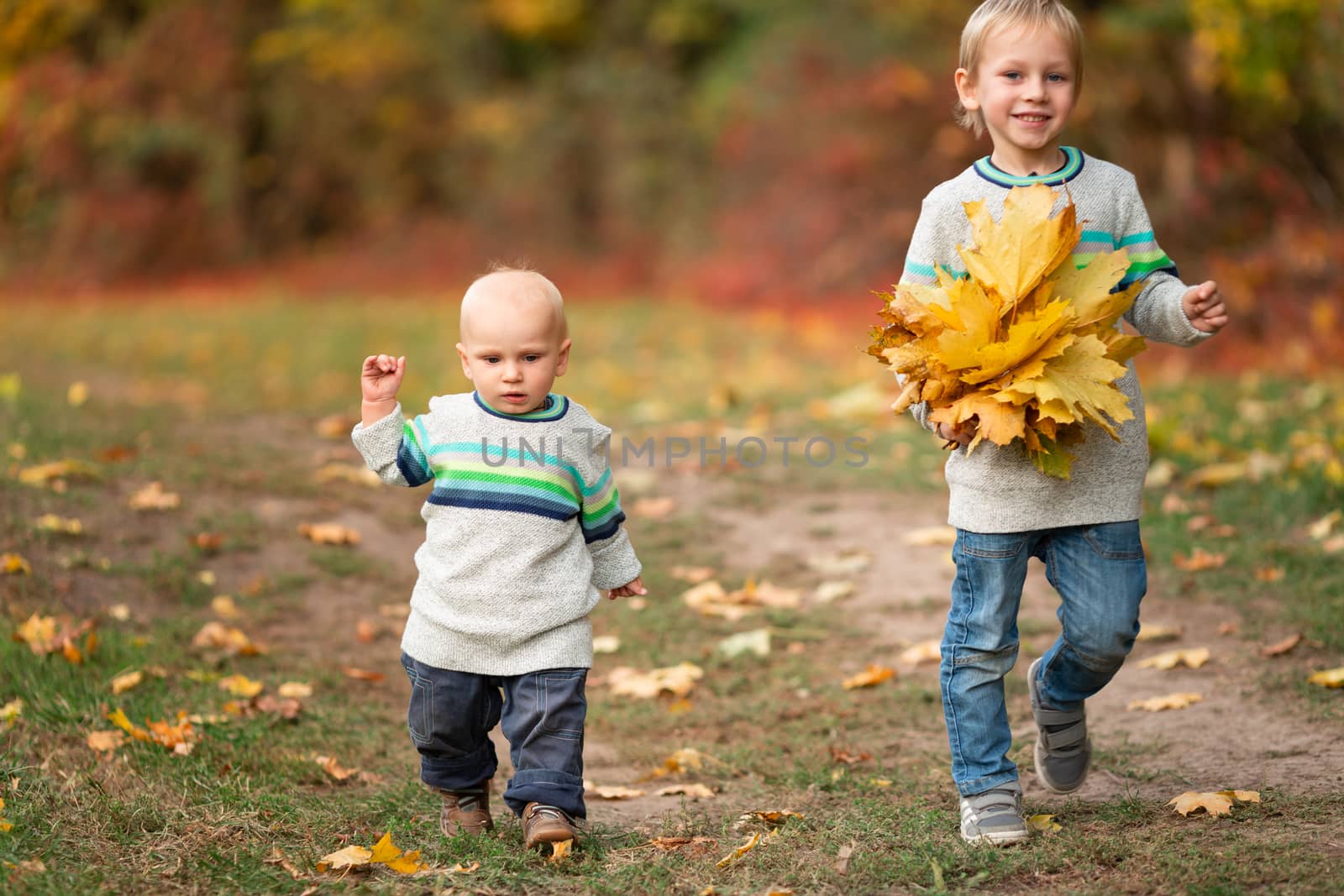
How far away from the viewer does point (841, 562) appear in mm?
Result: 5488

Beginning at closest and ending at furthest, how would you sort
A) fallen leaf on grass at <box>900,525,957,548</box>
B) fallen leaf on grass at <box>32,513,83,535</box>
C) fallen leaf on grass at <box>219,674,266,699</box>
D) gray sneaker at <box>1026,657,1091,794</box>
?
gray sneaker at <box>1026,657,1091,794</box>
fallen leaf on grass at <box>219,674,266,699</box>
fallen leaf on grass at <box>32,513,83,535</box>
fallen leaf on grass at <box>900,525,957,548</box>

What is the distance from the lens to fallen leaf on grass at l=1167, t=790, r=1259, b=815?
299 cm

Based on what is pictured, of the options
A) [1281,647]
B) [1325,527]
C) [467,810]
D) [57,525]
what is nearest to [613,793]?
[467,810]

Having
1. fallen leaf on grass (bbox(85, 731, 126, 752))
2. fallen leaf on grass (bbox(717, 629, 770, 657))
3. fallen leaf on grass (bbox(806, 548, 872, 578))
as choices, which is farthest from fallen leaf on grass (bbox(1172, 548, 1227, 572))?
fallen leaf on grass (bbox(85, 731, 126, 752))

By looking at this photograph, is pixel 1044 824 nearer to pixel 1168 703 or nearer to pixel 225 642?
pixel 1168 703

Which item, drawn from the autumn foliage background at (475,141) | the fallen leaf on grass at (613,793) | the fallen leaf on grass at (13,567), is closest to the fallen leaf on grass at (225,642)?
the fallen leaf on grass at (13,567)

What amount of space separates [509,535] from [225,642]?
197cm

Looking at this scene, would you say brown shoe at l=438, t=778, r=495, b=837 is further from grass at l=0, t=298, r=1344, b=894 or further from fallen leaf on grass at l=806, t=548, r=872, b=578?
fallen leaf on grass at l=806, t=548, r=872, b=578

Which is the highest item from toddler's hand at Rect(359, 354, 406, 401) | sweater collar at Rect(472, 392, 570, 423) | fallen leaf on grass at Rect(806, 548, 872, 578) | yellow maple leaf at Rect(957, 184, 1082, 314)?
yellow maple leaf at Rect(957, 184, 1082, 314)

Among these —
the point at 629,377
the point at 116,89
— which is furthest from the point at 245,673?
the point at 116,89

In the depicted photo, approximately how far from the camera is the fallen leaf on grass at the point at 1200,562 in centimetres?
496

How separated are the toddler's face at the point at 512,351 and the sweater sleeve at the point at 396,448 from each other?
17cm

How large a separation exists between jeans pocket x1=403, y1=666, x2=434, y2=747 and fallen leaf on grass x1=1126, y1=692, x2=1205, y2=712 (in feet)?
7.06

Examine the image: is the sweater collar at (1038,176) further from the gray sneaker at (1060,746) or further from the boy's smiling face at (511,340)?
the gray sneaker at (1060,746)
